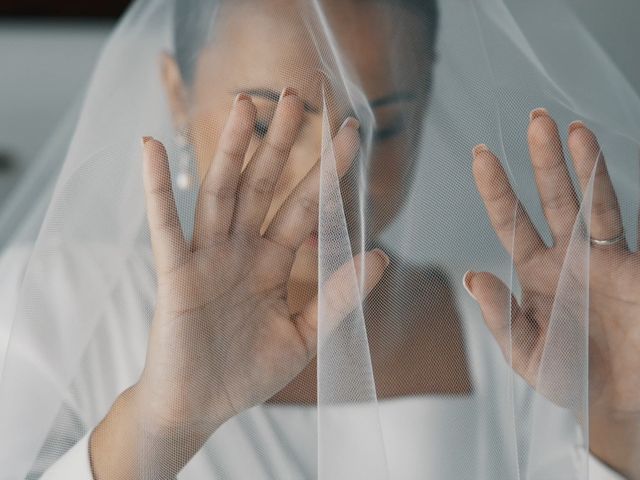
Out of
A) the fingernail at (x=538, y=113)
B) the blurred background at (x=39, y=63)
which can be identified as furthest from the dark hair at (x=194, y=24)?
the blurred background at (x=39, y=63)

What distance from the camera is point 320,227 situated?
56 centimetres

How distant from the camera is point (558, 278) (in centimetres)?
59

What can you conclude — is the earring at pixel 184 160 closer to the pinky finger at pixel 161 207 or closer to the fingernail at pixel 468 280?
the pinky finger at pixel 161 207

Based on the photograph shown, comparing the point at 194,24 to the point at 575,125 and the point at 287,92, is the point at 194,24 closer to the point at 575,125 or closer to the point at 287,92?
the point at 287,92

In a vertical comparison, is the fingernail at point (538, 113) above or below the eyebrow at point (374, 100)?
below

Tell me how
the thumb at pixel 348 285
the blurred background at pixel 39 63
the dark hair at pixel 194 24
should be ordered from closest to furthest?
the thumb at pixel 348 285
the dark hair at pixel 194 24
the blurred background at pixel 39 63

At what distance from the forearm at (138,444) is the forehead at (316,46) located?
0.80ft

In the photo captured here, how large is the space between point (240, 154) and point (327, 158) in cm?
6

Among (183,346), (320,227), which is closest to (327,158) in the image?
(320,227)

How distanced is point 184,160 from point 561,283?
283 millimetres

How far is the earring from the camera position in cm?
62

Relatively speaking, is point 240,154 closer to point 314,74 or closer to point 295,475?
point 314,74

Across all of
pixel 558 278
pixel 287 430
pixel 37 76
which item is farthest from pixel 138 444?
pixel 37 76

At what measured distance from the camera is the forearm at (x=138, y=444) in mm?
580
